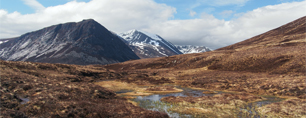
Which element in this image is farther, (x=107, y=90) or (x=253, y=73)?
(x=253, y=73)

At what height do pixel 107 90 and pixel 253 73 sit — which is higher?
pixel 107 90

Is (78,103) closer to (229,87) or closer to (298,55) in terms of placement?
(229,87)

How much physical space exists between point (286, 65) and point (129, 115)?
7596 cm

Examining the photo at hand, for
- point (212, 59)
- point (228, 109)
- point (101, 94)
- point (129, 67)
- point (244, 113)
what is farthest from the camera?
point (129, 67)

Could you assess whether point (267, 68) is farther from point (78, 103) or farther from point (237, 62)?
point (78, 103)

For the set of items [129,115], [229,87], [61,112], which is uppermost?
[61,112]

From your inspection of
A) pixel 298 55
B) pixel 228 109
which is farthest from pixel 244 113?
pixel 298 55

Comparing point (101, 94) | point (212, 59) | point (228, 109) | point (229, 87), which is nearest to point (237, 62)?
point (212, 59)

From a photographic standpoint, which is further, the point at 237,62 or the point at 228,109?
the point at 237,62

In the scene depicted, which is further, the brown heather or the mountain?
the mountain

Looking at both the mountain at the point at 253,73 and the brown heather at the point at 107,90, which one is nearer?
the brown heather at the point at 107,90

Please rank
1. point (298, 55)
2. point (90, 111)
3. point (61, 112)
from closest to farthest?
point (61, 112)
point (90, 111)
point (298, 55)

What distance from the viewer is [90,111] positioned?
20516 millimetres

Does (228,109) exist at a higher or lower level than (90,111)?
lower
